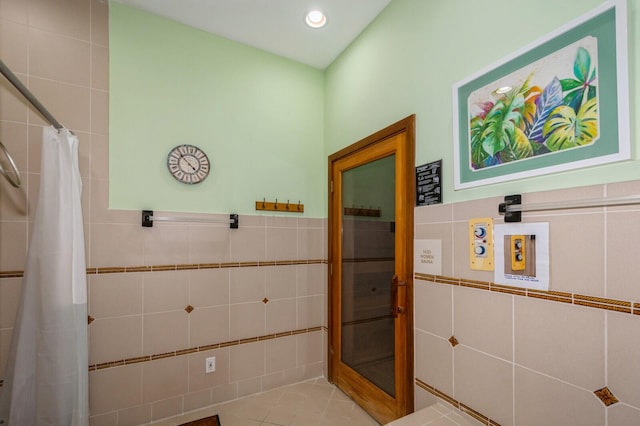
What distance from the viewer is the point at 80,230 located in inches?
60.1

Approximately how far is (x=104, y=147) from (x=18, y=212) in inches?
22.1

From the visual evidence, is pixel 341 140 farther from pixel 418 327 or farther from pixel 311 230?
pixel 418 327

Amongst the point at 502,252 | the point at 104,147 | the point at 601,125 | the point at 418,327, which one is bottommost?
the point at 418,327

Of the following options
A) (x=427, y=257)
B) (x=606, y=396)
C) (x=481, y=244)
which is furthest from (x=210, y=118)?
(x=606, y=396)

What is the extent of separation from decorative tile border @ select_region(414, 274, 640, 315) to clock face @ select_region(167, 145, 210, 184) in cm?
173

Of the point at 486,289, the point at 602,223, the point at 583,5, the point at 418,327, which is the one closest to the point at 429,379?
the point at 418,327

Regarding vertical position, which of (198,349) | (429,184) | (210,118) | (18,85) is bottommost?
(198,349)

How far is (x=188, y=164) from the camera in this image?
2.04 m

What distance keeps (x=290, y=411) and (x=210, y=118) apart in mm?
2167

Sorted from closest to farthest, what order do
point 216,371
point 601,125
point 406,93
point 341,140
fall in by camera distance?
point 601,125 < point 406,93 < point 216,371 < point 341,140

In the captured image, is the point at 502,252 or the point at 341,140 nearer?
the point at 502,252

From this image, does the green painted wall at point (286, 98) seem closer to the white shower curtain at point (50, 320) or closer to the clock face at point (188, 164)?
the clock face at point (188, 164)

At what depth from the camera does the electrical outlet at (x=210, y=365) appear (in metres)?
2.06

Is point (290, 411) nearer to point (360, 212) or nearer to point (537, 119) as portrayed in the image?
point (360, 212)
